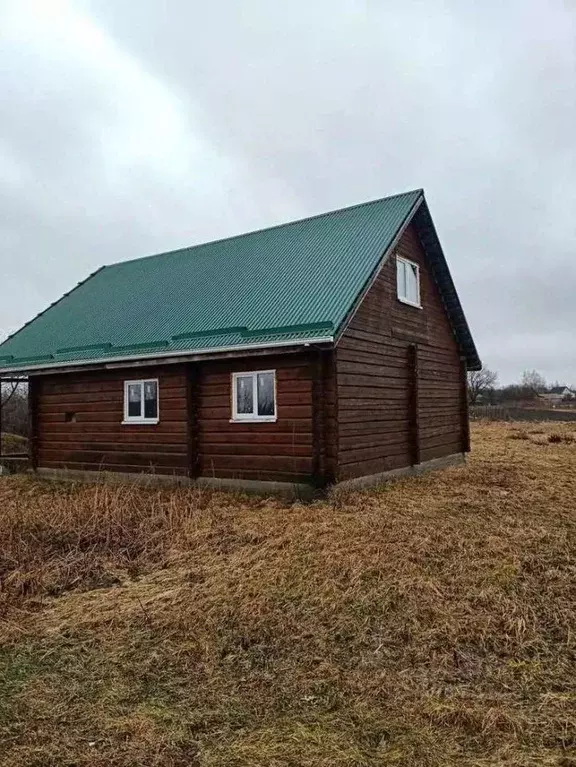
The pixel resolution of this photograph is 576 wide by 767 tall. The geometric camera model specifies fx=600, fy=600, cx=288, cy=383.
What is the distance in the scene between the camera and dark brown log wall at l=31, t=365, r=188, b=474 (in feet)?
43.9

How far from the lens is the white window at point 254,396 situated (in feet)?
39.5

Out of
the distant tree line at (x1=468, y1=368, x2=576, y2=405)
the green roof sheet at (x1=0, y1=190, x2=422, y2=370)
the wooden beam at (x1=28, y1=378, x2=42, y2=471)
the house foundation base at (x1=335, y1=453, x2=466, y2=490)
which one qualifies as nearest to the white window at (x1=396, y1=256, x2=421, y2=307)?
the green roof sheet at (x1=0, y1=190, x2=422, y2=370)

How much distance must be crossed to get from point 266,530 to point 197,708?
181 inches

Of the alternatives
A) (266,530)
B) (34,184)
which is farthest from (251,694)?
(34,184)

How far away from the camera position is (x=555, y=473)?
576 inches

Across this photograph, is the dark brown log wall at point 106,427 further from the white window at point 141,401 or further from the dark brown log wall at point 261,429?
the dark brown log wall at point 261,429

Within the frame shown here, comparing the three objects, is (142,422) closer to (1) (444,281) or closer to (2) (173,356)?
(2) (173,356)

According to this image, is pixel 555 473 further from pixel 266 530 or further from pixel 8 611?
pixel 8 611

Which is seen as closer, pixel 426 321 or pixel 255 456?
pixel 255 456

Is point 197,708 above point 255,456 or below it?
below

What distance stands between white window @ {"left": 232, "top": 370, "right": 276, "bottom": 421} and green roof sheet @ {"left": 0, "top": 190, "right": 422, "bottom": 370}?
89cm

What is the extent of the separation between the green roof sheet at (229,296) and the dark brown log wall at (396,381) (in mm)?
874

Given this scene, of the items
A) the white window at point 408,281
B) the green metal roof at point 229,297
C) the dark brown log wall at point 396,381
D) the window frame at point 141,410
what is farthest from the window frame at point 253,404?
the white window at point 408,281

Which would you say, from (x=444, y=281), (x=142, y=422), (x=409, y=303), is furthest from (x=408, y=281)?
(x=142, y=422)
